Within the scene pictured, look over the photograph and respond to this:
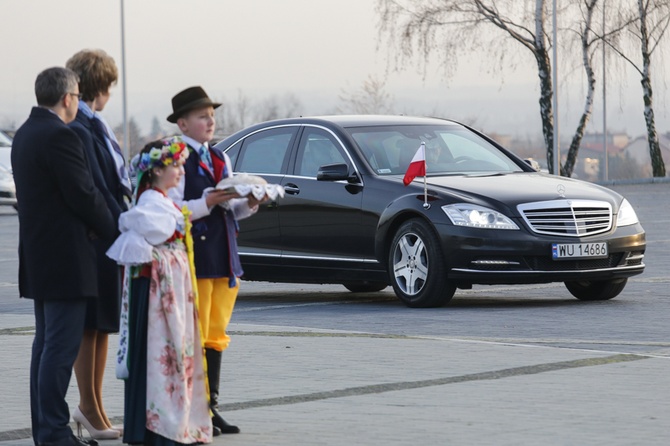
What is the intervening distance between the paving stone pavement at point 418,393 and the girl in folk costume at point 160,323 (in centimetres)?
38

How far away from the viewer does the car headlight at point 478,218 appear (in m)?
12.5

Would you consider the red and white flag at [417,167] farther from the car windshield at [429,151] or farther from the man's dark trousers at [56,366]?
the man's dark trousers at [56,366]

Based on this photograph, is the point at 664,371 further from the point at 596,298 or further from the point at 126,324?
the point at 596,298

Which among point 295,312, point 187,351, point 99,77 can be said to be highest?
point 99,77

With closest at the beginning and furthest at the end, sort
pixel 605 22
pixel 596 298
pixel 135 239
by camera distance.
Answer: pixel 135 239 < pixel 596 298 < pixel 605 22

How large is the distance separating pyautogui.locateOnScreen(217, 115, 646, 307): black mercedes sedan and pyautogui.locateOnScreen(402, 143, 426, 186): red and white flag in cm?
2

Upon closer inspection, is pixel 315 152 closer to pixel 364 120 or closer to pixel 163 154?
pixel 364 120

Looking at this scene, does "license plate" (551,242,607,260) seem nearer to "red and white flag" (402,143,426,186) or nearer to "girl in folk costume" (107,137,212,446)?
"red and white flag" (402,143,426,186)

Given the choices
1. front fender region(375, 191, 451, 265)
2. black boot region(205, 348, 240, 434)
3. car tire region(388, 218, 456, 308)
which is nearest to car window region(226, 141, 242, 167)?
front fender region(375, 191, 451, 265)

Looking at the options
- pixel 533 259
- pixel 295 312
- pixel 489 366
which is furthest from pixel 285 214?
pixel 489 366

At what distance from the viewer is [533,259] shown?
41.2 ft

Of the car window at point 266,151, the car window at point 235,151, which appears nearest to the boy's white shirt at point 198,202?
the car window at point 266,151

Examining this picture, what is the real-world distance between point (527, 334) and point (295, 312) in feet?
9.29

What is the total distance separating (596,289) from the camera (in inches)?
532
